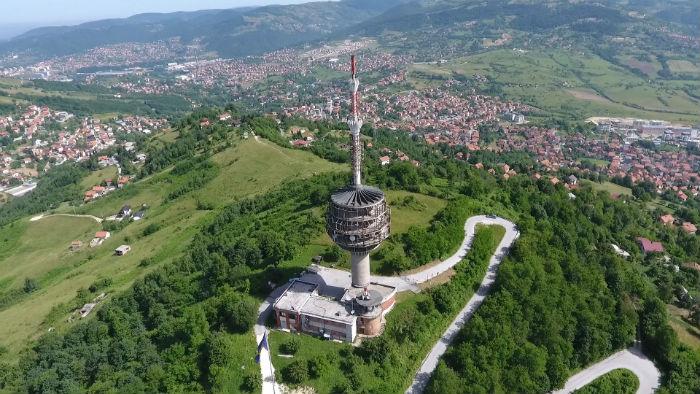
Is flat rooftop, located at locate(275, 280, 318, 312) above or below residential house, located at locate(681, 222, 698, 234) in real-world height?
above

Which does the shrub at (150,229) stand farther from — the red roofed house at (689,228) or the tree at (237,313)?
the red roofed house at (689,228)

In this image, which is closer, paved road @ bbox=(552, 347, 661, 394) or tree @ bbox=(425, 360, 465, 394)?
tree @ bbox=(425, 360, 465, 394)

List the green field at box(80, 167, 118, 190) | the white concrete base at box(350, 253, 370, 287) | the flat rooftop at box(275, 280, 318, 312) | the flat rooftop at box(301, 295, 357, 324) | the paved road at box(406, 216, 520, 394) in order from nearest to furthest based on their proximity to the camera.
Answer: the paved road at box(406, 216, 520, 394), the flat rooftop at box(301, 295, 357, 324), the flat rooftop at box(275, 280, 318, 312), the white concrete base at box(350, 253, 370, 287), the green field at box(80, 167, 118, 190)

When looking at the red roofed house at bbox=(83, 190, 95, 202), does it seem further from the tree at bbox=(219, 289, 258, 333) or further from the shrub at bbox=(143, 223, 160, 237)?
the tree at bbox=(219, 289, 258, 333)

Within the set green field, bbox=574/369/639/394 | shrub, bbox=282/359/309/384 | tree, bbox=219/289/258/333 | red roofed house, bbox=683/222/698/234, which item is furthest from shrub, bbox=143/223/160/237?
red roofed house, bbox=683/222/698/234

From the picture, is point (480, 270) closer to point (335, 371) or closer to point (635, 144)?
point (335, 371)

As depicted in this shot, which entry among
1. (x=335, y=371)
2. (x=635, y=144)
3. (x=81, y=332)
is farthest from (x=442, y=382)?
(x=635, y=144)

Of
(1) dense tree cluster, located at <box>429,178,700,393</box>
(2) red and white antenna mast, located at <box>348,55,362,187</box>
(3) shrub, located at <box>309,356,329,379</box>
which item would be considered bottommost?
(1) dense tree cluster, located at <box>429,178,700,393</box>
